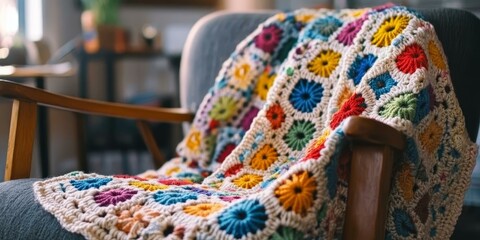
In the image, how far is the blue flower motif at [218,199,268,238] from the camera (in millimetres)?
919

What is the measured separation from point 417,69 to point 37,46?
1484 mm

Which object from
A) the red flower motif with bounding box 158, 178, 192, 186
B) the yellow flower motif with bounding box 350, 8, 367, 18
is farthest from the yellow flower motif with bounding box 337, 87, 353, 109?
the red flower motif with bounding box 158, 178, 192, 186

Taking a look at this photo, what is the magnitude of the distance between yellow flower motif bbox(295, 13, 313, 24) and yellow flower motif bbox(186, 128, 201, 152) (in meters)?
0.34

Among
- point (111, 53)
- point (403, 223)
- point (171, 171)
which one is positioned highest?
point (403, 223)

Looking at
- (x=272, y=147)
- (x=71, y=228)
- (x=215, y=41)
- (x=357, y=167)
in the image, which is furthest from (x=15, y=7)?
(x=357, y=167)

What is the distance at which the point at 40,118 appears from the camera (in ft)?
6.83

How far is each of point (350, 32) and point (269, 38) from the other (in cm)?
21

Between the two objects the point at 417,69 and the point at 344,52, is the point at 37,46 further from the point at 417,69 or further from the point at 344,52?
the point at 417,69

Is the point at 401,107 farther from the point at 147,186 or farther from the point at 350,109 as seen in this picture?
the point at 147,186

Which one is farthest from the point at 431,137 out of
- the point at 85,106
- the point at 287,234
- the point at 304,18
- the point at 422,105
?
the point at 85,106

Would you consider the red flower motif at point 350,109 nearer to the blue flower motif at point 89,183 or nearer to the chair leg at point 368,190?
the chair leg at point 368,190

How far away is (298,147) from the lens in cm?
136

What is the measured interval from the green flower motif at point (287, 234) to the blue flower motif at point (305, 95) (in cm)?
50

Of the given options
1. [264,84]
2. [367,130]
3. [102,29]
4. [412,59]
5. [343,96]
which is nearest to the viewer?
[367,130]
